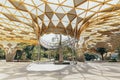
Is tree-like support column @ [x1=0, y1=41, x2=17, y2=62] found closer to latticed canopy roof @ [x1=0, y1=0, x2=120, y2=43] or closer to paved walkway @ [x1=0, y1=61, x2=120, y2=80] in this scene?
latticed canopy roof @ [x1=0, y1=0, x2=120, y2=43]

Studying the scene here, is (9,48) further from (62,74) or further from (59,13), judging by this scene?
(62,74)

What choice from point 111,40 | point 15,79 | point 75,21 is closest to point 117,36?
point 111,40

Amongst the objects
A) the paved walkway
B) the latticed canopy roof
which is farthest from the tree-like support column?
the paved walkway

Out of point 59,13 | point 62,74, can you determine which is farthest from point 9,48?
point 62,74

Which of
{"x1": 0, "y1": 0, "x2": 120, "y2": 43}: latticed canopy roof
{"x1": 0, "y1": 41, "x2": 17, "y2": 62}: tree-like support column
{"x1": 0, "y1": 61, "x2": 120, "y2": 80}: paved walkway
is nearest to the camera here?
{"x1": 0, "y1": 61, "x2": 120, "y2": 80}: paved walkway

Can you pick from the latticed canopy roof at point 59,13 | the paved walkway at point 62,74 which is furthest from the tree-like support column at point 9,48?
the paved walkway at point 62,74

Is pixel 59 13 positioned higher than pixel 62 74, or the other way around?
pixel 59 13

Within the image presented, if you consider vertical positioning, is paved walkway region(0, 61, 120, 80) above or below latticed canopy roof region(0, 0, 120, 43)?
below

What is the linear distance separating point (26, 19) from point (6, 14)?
3.27 meters

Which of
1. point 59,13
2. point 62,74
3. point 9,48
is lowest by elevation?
point 62,74

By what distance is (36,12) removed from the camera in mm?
26172

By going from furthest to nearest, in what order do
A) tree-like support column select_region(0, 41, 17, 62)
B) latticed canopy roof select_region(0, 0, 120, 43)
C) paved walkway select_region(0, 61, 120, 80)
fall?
tree-like support column select_region(0, 41, 17, 62), latticed canopy roof select_region(0, 0, 120, 43), paved walkway select_region(0, 61, 120, 80)

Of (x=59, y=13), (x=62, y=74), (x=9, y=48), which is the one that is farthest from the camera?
(x=9, y=48)

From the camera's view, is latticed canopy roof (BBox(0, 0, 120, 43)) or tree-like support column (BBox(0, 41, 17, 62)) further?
tree-like support column (BBox(0, 41, 17, 62))
